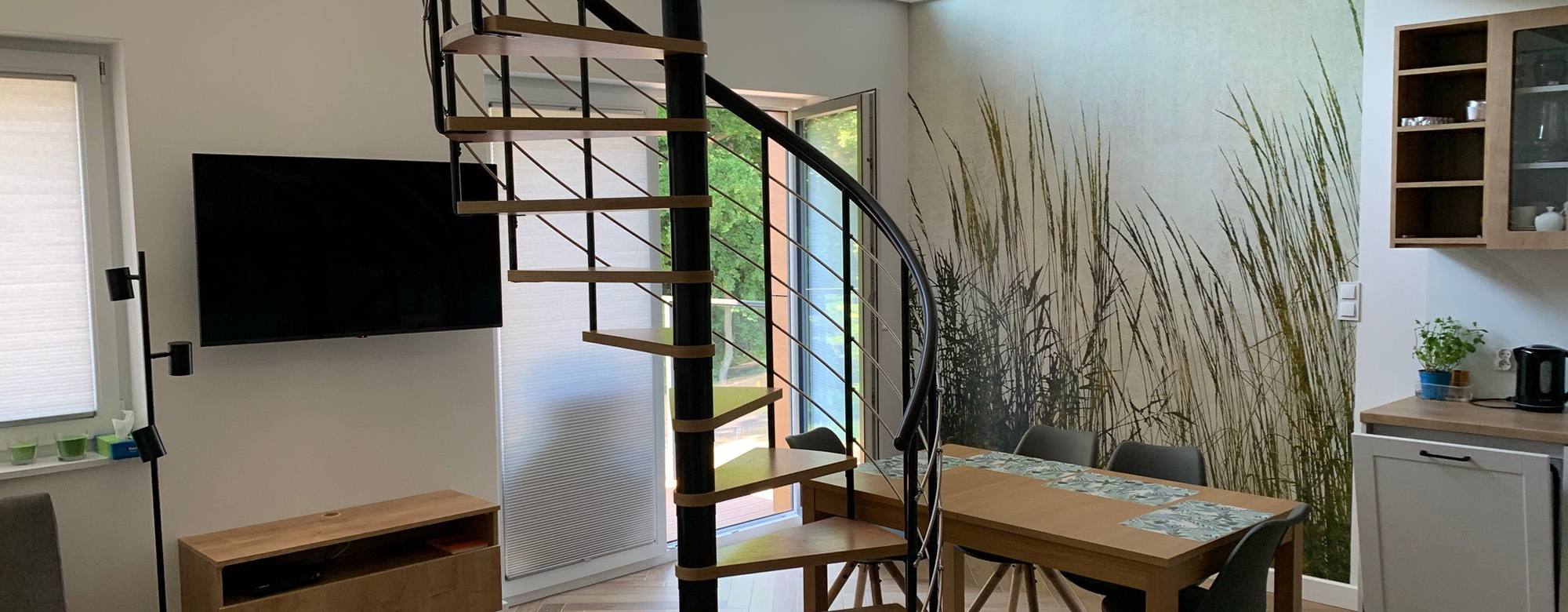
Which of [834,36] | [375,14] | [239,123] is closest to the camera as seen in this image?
[239,123]

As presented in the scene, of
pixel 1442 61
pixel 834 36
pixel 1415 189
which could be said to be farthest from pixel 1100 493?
pixel 834 36

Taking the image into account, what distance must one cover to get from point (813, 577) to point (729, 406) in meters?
0.99

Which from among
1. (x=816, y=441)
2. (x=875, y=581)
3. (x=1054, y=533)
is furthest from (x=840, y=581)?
(x=1054, y=533)

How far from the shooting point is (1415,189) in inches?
158

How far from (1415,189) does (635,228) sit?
3.13 meters

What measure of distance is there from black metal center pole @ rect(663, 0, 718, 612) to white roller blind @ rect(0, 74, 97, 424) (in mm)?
2214

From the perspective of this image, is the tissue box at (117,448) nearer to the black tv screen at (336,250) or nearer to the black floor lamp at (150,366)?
the black floor lamp at (150,366)

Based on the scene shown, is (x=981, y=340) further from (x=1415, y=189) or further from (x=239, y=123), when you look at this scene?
(x=239, y=123)

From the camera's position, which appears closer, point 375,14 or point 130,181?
point 130,181

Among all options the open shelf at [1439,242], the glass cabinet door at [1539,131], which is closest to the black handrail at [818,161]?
the open shelf at [1439,242]

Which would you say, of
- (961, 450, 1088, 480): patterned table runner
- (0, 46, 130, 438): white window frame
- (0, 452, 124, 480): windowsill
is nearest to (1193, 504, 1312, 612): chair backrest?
(961, 450, 1088, 480): patterned table runner

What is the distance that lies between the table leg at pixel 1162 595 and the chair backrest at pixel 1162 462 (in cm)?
98

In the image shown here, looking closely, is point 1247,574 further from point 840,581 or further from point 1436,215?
point 1436,215

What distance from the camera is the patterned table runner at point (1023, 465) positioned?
3762mm
